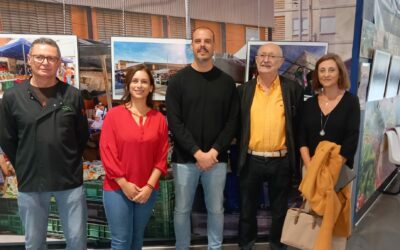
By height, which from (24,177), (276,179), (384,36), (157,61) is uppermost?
(384,36)

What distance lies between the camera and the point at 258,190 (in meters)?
2.44

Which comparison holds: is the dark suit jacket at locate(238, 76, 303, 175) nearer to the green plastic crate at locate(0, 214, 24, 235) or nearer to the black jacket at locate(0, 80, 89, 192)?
the black jacket at locate(0, 80, 89, 192)

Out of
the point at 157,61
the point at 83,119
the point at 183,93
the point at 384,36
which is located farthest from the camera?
the point at 384,36

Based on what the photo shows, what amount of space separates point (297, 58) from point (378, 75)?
102 cm

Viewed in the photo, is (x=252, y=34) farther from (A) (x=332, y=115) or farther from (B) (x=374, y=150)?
(B) (x=374, y=150)

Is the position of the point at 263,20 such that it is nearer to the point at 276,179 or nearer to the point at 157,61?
the point at 157,61

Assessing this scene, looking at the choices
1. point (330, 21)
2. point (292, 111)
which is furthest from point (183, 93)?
point (330, 21)

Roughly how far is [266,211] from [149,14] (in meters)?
1.95

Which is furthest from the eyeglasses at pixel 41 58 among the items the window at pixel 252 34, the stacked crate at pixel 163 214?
the window at pixel 252 34

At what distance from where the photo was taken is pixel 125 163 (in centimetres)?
198

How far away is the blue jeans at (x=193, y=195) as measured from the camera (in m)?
2.26

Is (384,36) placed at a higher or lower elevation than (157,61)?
higher

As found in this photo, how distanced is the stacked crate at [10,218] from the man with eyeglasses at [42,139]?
3.19ft

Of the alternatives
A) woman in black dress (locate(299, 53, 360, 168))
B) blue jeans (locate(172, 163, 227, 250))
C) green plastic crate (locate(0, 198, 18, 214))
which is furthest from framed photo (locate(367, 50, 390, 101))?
green plastic crate (locate(0, 198, 18, 214))
